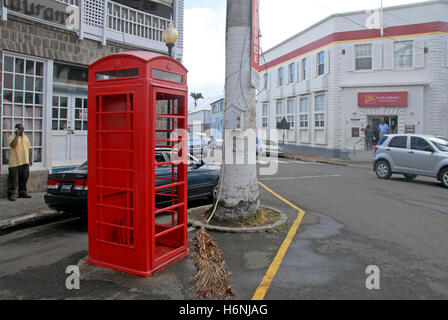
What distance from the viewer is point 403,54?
2448 cm

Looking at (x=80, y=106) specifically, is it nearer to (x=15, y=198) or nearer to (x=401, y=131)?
(x=15, y=198)

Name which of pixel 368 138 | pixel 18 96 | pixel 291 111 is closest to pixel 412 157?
pixel 368 138

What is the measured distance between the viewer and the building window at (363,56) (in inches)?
998

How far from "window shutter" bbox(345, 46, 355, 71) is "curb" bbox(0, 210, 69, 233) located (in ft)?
73.0

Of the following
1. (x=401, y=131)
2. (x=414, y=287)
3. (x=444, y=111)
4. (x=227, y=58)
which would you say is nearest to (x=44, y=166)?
(x=227, y=58)

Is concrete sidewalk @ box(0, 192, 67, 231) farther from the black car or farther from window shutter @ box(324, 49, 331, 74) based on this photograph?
window shutter @ box(324, 49, 331, 74)

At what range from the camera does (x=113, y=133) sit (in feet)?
17.1

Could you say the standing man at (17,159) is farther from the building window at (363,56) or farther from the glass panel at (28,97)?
the building window at (363,56)

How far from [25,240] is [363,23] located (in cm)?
2497

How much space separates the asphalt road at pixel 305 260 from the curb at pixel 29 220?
0.81ft

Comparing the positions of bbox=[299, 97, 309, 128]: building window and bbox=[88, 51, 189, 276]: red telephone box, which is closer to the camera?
bbox=[88, 51, 189, 276]: red telephone box

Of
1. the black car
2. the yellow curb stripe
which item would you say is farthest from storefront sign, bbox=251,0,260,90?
the yellow curb stripe

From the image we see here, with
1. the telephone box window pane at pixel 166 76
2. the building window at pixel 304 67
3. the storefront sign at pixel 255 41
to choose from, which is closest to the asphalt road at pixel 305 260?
the telephone box window pane at pixel 166 76

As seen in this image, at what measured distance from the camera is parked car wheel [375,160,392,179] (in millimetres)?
14991
